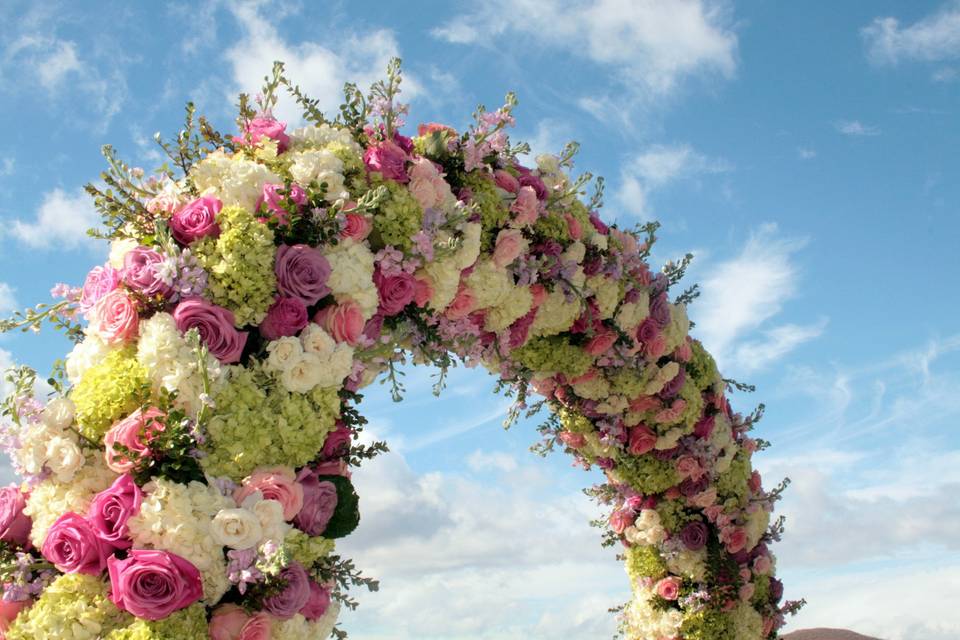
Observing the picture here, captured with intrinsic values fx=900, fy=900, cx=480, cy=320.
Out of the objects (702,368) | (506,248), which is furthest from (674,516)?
(506,248)

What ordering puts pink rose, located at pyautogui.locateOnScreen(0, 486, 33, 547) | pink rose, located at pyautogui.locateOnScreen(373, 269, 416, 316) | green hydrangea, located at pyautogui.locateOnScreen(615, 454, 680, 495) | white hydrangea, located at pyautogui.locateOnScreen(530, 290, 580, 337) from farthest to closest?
green hydrangea, located at pyautogui.locateOnScreen(615, 454, 680, 495) < white hydrangea, located at pyautogui.locateOnScreen(530, 290, 580, 337) < pink rose, located at pyautogui.locateOnScreen(373, 269, 416, 316) < pink rose, located at pyautogui.locateOnScreen(0, 486, 33, 547)

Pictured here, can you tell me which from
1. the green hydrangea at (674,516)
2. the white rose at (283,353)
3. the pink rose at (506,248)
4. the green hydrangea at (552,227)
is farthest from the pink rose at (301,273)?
the green hydrangea at (674,516)

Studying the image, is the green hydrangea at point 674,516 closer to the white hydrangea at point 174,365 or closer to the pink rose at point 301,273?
the pink rose at point 301,273

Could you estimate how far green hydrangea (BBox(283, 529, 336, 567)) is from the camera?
3.80 metres

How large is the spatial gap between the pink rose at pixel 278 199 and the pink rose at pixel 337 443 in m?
1.06

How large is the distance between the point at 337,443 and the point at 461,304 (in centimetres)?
148

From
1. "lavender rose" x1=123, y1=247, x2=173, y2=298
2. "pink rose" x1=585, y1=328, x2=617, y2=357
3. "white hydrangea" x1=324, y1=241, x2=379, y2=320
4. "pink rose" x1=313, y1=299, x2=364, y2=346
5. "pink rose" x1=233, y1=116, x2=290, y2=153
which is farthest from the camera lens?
"pink rose" x1=585, y1=328, x2=617, y2=357

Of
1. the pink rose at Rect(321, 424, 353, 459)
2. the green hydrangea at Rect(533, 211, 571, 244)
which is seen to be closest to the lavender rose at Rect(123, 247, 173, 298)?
the pink rose at Rect(321, 424, 353, 459)

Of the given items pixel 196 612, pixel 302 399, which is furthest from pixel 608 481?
pixel 196 612

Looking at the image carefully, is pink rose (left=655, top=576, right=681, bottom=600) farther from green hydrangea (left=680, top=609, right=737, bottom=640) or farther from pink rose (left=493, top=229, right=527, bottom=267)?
pink rose (left=493, top=229, right=527, bottom=267)

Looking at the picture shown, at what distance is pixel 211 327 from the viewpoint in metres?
4.01

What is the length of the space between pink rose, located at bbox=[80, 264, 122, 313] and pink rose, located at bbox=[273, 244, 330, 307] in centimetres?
74

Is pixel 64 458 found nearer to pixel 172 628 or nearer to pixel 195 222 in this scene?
pixel 172 628

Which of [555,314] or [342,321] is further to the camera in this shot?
[555,314]
